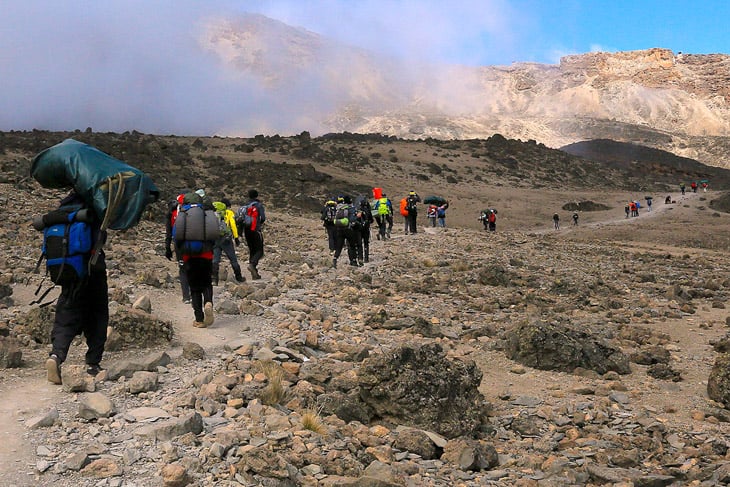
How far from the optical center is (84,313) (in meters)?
6.17

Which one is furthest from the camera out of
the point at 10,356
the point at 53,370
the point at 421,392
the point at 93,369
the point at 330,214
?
the point at 330,214

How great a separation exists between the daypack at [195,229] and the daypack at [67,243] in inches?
90.3

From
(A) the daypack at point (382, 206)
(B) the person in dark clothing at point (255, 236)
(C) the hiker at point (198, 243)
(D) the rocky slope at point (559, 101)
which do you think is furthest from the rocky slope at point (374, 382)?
(D) the rocky slope at point (559, 101)

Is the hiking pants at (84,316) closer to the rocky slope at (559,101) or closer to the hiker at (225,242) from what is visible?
the hiker at (225,242)

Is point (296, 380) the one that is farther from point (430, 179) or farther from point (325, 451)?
point (430, 179)

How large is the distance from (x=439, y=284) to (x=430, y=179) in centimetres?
4742

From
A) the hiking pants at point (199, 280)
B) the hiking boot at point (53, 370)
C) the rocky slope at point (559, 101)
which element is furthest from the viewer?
the rocky slope at point (559, 101)

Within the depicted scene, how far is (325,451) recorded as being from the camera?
15.6 ft

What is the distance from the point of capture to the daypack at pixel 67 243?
19.2 ft

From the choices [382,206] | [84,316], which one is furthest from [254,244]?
[382,206]

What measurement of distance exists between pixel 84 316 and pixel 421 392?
3.16 m

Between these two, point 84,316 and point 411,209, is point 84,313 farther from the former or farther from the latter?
point 411,209

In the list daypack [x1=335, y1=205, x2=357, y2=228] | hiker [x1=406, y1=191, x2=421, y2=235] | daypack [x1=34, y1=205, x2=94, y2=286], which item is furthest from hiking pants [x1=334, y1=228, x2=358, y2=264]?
daypack [x1=34, y1=205, x2=94, y2=286]

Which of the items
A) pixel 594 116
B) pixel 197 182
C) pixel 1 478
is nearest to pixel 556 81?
pixel 594 116
